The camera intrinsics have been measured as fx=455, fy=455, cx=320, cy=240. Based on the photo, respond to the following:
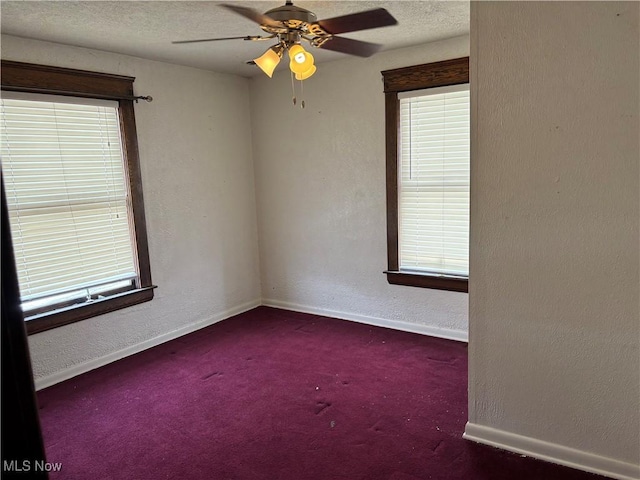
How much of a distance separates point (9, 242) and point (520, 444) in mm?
2337

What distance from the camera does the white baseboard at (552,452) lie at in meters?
2.05

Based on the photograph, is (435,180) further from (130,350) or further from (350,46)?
(130,350)

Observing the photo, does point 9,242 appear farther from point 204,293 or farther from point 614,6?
point 204,293

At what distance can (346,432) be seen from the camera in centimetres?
251

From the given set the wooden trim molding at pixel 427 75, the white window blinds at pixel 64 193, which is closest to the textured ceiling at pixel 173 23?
the wooden trim molding at pixel 427 75

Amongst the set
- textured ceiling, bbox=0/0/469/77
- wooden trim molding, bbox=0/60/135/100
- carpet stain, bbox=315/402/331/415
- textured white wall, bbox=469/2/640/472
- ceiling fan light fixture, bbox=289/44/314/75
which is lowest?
carpet stain, bbox=315/402/331/415

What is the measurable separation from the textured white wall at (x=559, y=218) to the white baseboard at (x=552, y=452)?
0.03m

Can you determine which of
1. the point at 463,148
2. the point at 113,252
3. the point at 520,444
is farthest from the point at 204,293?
the point at 520,444

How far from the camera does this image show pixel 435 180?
371 cm

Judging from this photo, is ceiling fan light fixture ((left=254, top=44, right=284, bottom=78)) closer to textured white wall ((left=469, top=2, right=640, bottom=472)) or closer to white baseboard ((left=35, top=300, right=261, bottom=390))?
textured white wall ((left=469, top=2, right=640, bottom=472))

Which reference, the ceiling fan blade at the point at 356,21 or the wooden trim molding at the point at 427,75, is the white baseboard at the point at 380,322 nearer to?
the wooden trim molding at the point at 427,75

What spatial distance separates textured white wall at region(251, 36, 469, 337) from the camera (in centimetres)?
388

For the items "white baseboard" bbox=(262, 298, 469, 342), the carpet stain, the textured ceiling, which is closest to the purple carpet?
the carpet stain

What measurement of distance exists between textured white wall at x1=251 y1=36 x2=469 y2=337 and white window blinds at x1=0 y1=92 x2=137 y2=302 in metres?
1.50
